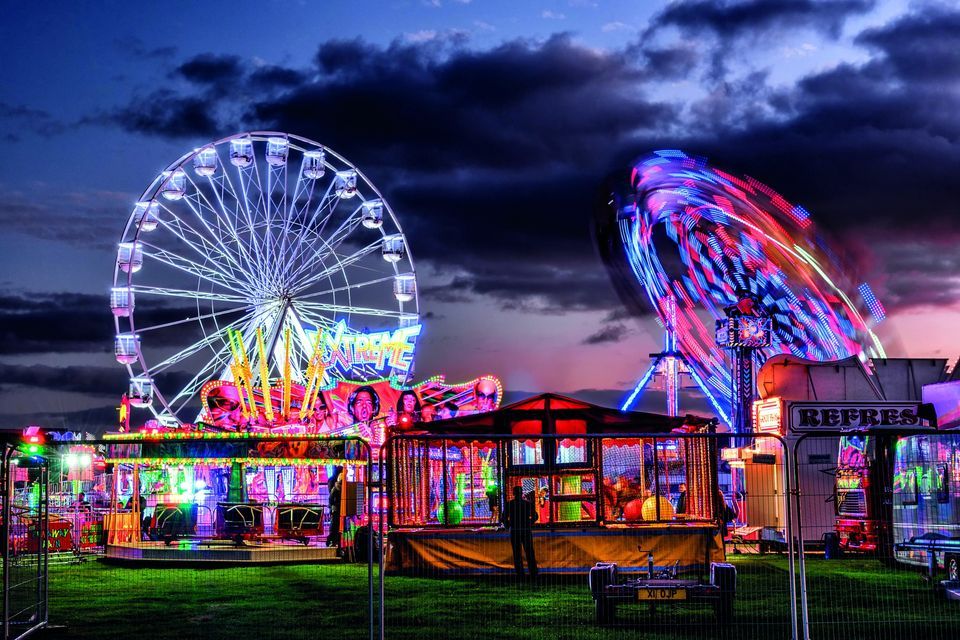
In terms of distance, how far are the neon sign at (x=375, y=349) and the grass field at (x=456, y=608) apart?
25.3 metres

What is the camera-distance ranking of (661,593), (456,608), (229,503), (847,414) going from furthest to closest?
1. (847,414)
2. (229,503)
3. (456,608)
4. (661,593)

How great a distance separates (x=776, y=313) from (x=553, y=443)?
1555 cm

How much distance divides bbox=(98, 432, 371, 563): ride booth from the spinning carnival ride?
→ 1006 centimetres

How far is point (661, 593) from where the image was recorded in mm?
10938

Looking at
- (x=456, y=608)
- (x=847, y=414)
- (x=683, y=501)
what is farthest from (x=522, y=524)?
(x=847, y=414)

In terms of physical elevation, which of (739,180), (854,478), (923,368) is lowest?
(854,478)

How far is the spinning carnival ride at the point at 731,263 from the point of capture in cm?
2886

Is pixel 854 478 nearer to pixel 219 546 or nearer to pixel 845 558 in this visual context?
pixel 845 558

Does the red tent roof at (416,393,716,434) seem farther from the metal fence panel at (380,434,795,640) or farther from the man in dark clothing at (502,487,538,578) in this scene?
the man in dark clothing at (502,487,538,578)

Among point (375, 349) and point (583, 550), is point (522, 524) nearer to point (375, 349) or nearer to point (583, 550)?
point (583, 550)

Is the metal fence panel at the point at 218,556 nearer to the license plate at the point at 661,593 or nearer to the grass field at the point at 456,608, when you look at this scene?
the grass field at the point at 456,608

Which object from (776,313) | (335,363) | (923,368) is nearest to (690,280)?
(776,313)

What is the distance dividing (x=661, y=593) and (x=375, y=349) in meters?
36.7

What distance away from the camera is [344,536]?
70.1 ft
